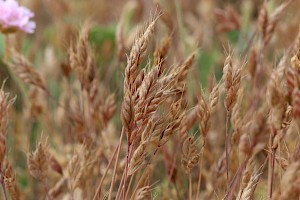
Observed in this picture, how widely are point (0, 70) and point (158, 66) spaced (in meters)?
1.22

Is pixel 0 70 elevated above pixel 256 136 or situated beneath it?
situated beneath

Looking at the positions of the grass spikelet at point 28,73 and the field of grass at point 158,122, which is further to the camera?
the grass spikelet at point 28,73

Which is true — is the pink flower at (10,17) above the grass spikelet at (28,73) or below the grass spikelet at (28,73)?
above

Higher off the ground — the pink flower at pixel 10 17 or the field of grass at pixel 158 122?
the pink flower at pixel 10 17

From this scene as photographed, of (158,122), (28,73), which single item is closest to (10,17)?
(28,73)

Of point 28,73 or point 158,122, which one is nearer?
point 158,122

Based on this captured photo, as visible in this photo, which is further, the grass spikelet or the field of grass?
the grass spikelet

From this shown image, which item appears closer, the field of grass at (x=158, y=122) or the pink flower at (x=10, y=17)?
the field of grass at (x=158, y=122)

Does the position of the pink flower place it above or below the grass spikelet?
above

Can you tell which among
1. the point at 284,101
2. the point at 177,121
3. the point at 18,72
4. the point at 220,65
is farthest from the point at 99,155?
the point at 220,65

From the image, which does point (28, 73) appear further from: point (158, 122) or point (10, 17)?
point (158, 122)

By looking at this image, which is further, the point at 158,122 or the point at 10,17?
the point at 10,17

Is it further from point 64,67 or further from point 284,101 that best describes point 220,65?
point 284,101

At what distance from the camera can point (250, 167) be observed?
744mm
